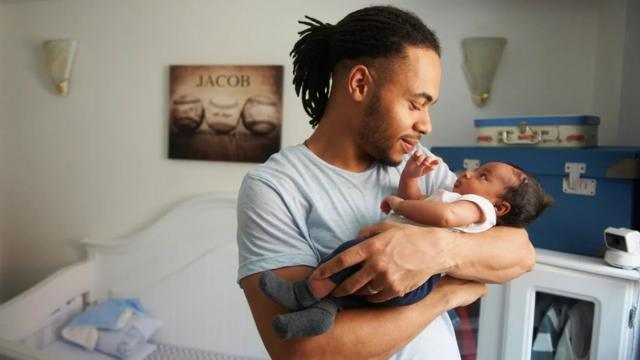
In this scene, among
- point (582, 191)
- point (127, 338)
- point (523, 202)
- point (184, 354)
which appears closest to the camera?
point (523, 202)

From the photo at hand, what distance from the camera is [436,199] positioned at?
0.78m

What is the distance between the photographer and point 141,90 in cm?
221

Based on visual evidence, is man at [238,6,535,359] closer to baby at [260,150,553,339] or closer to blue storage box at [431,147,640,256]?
baby at [260,150,553,339]

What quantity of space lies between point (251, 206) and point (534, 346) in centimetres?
113

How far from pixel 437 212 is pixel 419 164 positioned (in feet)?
0.37

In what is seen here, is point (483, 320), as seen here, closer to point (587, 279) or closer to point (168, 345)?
point (587, 279)

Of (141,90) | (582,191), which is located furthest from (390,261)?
(141,90)

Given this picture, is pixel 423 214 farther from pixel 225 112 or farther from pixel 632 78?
pixel 225 112

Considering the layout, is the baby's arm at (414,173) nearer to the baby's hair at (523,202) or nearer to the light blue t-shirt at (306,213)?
the light blue t-shirt at (306,213)

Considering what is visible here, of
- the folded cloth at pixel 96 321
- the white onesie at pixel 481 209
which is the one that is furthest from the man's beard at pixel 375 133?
the folded cloth at pixel 96 321

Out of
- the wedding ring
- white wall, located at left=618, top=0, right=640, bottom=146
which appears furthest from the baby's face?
white wall, located at left=618, top=0, right=640, bottom=146

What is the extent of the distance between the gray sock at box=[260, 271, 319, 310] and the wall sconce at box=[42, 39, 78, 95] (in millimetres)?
2211

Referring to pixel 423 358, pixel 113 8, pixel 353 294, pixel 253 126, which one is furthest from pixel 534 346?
pixel 113 8

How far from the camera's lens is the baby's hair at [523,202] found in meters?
0.84
